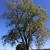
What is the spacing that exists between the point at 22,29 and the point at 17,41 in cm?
236

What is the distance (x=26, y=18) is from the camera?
29.4 metres

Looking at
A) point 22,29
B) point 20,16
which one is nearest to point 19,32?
point 22,29

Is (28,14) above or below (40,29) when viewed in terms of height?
above

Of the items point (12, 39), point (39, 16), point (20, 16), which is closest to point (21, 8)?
point (20, 16)

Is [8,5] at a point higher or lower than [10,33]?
A: higher

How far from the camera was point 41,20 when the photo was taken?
29719 millimetres

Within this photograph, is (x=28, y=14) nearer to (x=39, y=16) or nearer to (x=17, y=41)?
(x=39, y=16)

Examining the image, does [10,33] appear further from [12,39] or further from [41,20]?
[41,20]

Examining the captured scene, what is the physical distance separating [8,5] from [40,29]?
20.8 feet

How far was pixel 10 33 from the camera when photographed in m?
30.4

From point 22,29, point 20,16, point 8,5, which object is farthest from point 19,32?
Result: point 8,5

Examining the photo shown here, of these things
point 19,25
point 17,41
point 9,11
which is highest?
point 9,11

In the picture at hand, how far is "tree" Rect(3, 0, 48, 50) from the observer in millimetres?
29547

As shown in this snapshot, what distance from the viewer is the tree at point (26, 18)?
2955 cm
